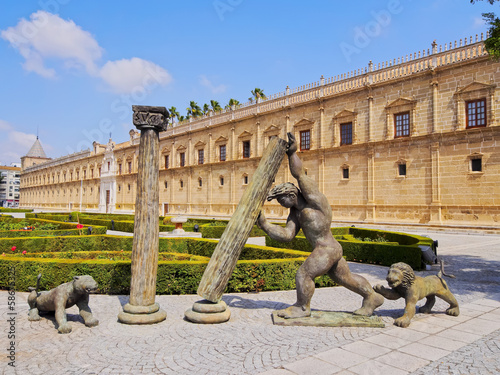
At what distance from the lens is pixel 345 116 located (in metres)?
25.2

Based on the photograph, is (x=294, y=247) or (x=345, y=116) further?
(x=345, y=116)

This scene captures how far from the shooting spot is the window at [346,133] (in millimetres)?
25172

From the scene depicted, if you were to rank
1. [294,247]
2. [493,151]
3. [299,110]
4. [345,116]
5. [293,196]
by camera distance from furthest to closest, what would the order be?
[299,110] < [345,116] < [493,151] < [294,247] < [293,196]

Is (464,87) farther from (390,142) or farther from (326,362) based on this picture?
(326,362)

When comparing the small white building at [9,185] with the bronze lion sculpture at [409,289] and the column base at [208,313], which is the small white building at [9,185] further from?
the bronze lion sculpture at [409,289]

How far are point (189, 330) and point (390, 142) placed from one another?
2103 centimetres

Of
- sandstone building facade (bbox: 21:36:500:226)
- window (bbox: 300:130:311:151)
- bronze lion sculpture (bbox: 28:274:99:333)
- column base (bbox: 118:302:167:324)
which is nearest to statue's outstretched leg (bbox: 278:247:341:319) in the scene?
column base (bbox: 118:302:167:324)

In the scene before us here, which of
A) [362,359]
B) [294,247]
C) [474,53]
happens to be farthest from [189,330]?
[474,53]

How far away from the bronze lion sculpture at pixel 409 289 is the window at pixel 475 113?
58.0 feet

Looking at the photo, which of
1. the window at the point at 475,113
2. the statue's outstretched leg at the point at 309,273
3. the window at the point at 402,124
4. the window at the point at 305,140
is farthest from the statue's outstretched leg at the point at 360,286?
the window at the point at 305,140

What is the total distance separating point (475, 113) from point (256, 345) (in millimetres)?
20789

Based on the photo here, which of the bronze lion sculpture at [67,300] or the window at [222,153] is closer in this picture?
the bronze lion sculpture at [67,300]

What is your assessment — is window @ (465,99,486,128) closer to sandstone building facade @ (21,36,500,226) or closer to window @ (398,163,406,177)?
sandstone building facade @ (21,36,500,226)

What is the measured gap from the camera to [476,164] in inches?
761
